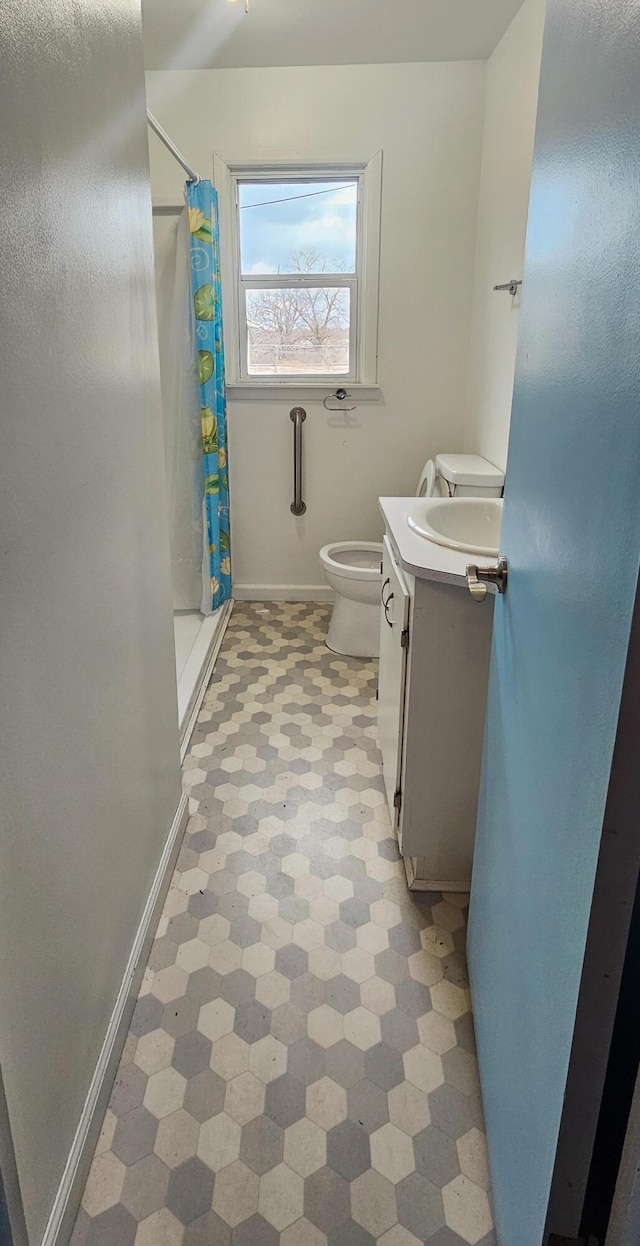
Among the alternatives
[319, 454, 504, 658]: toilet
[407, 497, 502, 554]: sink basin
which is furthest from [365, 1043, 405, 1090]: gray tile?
[319, 454, 504, 658]: toilet

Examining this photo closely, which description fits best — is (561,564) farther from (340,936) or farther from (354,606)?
(354,606)

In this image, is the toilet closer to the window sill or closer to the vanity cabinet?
the window sill

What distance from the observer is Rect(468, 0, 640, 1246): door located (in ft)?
2.13

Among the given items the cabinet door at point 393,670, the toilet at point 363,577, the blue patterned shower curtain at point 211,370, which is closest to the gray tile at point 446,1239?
the cabinet door at point 393,670

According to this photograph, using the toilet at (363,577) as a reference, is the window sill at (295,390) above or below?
above

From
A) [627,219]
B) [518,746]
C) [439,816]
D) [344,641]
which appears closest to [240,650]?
[344,641]

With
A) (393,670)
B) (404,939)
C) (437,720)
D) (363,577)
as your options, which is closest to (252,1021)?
(404,939)

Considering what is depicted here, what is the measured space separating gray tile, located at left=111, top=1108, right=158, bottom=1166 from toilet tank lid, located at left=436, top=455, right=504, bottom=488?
2.05m

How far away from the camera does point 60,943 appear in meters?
1.06

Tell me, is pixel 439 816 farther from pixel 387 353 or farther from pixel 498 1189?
pixel 387 353

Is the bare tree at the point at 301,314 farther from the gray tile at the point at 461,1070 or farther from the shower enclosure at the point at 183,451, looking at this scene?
the gray tile at the point at 461,1070

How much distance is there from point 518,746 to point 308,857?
1.00 metres

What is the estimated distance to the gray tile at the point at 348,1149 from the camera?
3.84ft

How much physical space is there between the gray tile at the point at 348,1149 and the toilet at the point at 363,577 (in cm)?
189
